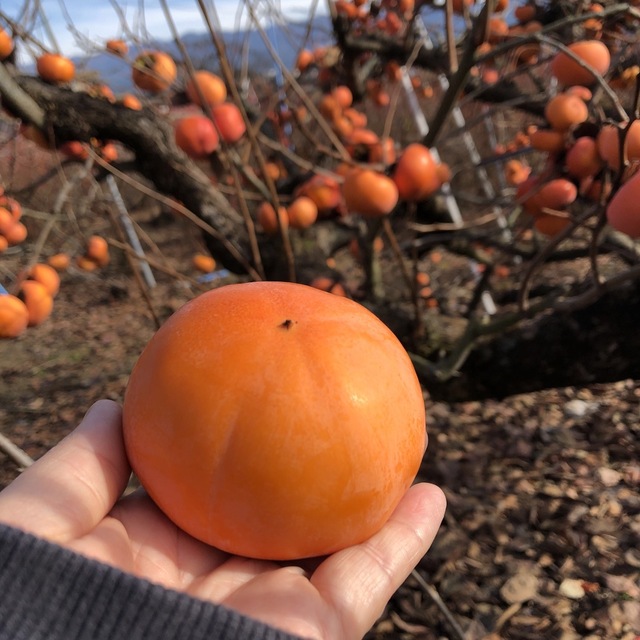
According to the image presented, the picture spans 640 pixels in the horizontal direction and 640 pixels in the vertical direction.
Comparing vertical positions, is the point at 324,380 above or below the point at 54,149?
below

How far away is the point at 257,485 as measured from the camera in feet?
2.39

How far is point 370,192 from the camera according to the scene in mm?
1474

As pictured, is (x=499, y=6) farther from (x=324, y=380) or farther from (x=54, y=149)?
(x=324, y=380)

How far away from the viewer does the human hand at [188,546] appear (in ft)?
2.59

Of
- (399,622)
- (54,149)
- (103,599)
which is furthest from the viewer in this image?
(54,149)

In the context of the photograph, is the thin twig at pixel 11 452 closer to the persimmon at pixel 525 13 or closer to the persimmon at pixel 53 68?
the persimmon at pixel 53 68

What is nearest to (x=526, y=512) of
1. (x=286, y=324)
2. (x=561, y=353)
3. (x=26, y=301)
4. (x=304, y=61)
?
(x=561, y=353)

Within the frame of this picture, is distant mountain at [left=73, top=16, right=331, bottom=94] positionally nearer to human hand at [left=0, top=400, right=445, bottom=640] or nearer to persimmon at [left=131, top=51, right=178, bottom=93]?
persimmon at [left=131, top=51, right=178, bottom=93]

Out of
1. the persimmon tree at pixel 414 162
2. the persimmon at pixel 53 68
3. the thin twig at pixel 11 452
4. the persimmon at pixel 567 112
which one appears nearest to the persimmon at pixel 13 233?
the persimmon tree at pixel 414 162

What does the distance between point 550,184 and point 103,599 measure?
128 cm

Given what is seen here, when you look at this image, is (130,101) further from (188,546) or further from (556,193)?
(188,546)

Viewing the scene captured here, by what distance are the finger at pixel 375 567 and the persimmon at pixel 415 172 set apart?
0.88 m

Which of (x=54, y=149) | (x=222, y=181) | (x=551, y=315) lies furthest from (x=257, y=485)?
(x=222, y=181)

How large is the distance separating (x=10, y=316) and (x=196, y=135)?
0.80 m
